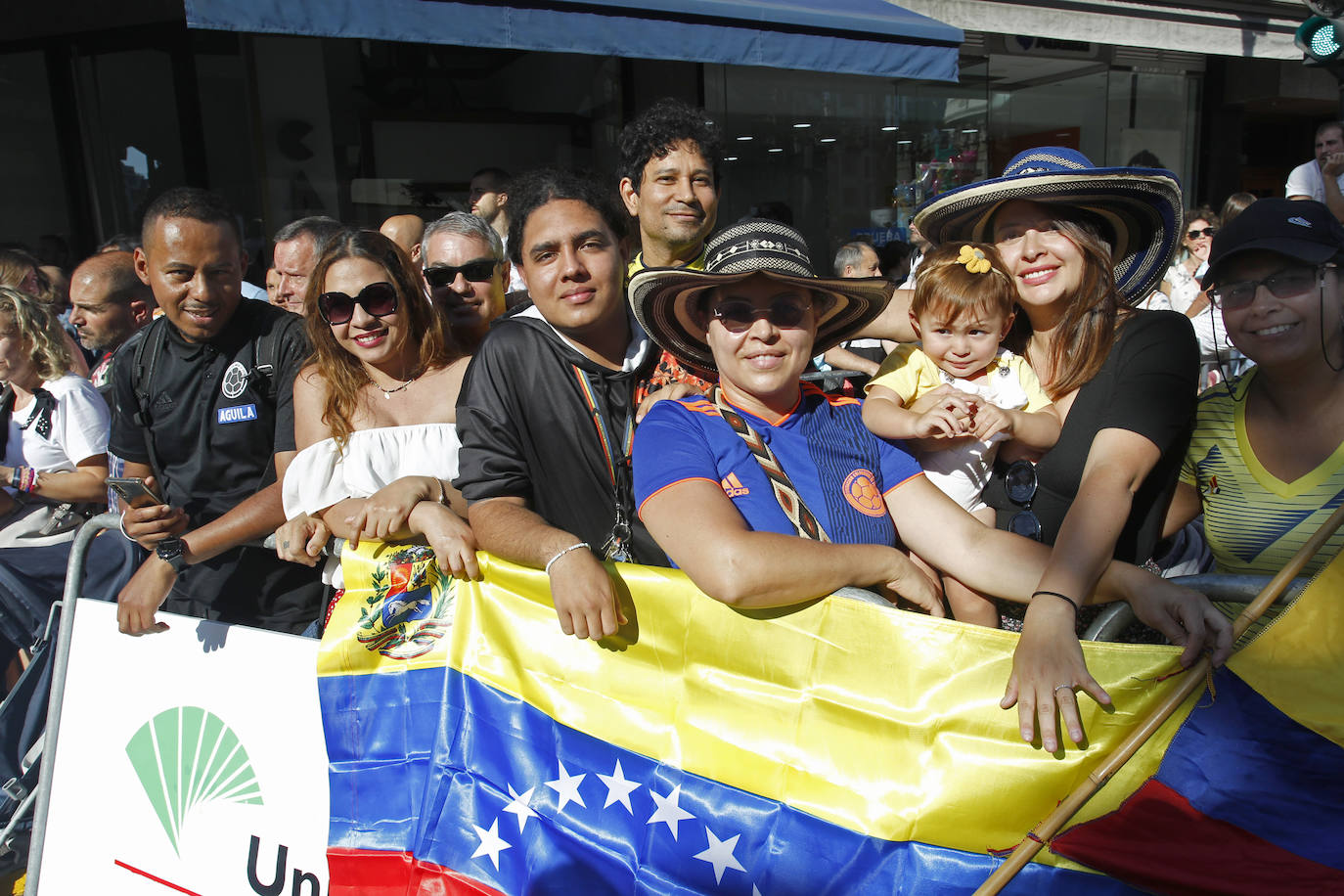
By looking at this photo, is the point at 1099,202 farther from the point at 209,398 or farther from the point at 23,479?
the point at 23,479

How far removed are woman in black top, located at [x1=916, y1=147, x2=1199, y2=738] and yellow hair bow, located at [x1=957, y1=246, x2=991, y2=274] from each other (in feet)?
0.33

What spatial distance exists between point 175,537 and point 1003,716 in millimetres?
2420

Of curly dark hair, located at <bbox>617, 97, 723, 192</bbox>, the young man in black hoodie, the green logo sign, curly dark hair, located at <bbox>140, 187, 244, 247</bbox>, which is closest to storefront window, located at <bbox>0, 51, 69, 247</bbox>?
curly dark hair, located at <bbox>140, 187, 244, 247</bbox>

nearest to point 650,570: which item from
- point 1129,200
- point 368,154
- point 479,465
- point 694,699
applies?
point 694,699

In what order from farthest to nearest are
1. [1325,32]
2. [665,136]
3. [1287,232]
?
[1325,32] < [665,136] < [1287,232]

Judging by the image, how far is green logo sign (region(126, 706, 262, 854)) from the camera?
101 inches

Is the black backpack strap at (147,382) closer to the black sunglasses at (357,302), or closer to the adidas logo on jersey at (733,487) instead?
the black sunglasses at (357,302)

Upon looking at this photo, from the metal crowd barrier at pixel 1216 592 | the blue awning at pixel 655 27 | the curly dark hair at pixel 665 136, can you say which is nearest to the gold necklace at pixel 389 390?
the curly dark hair at pixel 665 136

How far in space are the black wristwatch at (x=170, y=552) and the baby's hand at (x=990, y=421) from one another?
2386 mm

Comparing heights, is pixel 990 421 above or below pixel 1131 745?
above

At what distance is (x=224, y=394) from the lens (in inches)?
136

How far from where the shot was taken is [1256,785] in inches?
61.4

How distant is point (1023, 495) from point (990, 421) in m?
0.27

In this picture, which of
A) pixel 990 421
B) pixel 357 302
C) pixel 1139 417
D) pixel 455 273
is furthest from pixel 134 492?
pixel 1139 417
